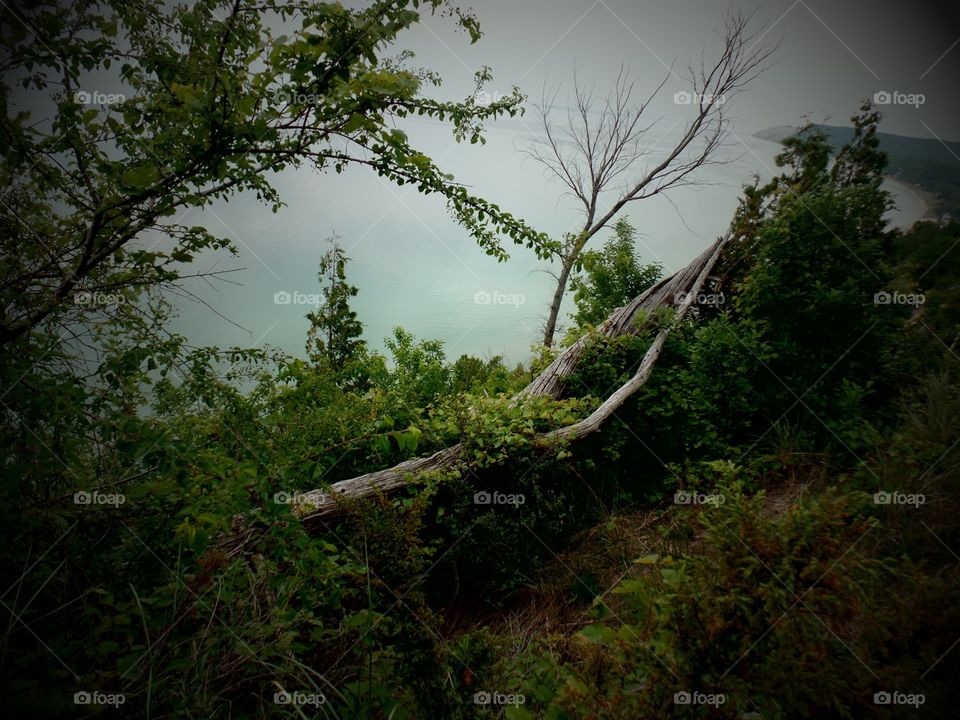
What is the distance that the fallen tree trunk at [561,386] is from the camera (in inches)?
132

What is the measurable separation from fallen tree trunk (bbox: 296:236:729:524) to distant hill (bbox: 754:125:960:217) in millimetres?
3293

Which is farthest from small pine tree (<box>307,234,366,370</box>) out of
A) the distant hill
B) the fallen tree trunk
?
the distant hill

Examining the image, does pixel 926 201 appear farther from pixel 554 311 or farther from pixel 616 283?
pixel 554 311

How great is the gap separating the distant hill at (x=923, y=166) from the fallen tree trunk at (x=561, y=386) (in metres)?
3.29

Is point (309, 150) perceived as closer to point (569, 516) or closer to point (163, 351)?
point (163, 351)

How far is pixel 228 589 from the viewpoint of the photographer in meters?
2.02

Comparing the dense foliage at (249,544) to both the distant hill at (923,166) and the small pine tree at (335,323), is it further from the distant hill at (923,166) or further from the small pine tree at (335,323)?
the distant hill at (923,166)

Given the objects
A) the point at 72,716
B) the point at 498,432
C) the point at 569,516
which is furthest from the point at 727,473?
the point at 72,716

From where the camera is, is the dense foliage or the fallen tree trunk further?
the fallen tree trunk

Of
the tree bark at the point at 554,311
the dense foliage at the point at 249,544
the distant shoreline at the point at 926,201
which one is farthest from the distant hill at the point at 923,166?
the dense foliage at the point at 249,544

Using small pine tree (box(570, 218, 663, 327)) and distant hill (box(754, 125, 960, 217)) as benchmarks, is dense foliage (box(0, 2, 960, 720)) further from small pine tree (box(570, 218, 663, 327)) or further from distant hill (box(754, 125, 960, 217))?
distant hill (box(754, 125, 960, 217))

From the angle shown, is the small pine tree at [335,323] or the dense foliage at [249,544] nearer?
the dense foliage at [249,544]

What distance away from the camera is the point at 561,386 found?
5734 mm

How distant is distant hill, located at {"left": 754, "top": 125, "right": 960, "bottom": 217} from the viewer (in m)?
6.96
